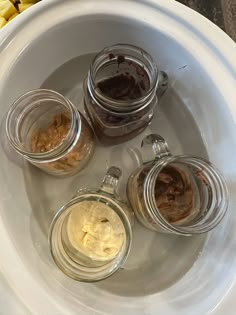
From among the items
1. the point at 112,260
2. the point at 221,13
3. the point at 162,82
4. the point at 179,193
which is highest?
the point at 221,13

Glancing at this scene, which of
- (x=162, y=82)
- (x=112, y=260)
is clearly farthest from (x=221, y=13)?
(x=112, y=260)

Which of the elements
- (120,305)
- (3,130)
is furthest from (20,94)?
(120,305)

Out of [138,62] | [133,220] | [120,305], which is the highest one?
[138,62]

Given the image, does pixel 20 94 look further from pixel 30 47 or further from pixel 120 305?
pixel 120 305

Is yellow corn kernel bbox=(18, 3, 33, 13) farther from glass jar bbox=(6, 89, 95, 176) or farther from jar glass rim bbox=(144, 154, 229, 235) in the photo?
jar glass rim bbox=(144, 154, 229, 235)

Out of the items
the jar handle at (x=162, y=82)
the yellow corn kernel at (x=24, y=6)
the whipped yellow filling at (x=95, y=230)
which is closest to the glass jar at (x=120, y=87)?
the jar handle at (x=162, y=82)

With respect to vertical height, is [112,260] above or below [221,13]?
below

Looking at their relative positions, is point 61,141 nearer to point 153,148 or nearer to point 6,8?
Result: point 153,148

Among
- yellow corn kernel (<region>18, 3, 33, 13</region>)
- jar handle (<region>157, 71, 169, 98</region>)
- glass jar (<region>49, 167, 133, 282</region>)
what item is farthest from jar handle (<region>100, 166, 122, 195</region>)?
yellow corn kernel (<region>18, 3, 33, 13</region>)
